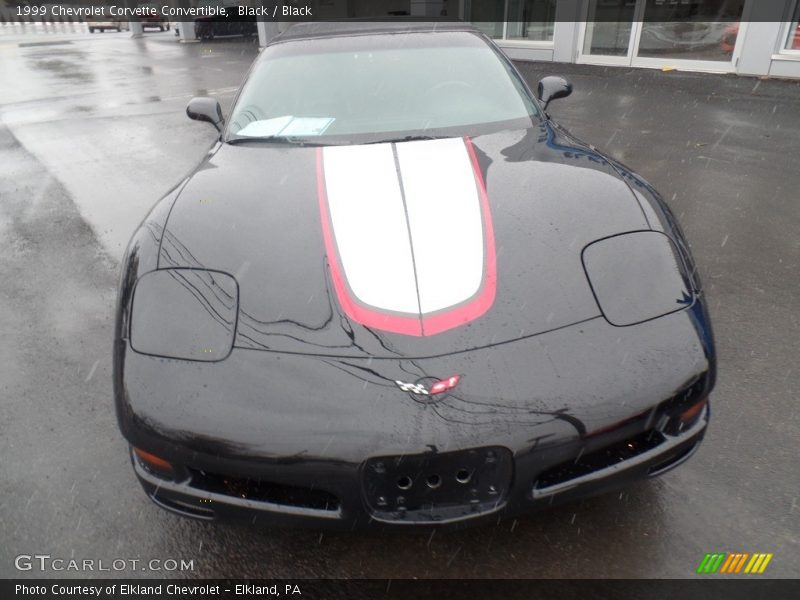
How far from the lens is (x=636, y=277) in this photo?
1695mm


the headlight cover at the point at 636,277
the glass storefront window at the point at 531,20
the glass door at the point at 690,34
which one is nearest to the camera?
the headlight cover at the point at 636,277

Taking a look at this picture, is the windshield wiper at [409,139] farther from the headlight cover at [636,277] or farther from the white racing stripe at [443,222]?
the headlight cover at [636,277]

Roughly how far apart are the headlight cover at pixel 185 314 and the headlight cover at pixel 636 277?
3.56 feet

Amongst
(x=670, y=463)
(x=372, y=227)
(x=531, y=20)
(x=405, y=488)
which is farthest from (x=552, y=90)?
(x=531, y=20)

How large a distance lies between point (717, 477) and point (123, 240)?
3.87m

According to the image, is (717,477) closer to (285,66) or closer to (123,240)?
(285,66)

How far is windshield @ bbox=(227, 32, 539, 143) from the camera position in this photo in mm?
2557

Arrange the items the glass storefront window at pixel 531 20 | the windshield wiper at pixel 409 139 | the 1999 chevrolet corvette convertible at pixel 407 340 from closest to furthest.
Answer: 1. the 1999 chevrolet corvette convertible at pixel 407 340
2. the windshield wiper at pixel 409 139
3. the glass storefront window at pixel 531 20

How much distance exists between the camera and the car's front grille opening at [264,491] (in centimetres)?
143

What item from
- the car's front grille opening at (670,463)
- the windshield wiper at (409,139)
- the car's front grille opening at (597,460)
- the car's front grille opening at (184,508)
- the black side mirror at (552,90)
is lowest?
the car's front grille opening at (184,508)

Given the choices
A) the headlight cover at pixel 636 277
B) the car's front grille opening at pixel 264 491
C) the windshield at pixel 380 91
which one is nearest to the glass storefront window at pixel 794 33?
the windshield at pixel 380 91

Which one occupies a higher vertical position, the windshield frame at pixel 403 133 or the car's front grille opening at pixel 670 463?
the windshield frame at pixel 403 133

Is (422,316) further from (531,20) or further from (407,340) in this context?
(531,20)

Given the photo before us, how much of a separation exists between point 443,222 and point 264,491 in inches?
38.6
